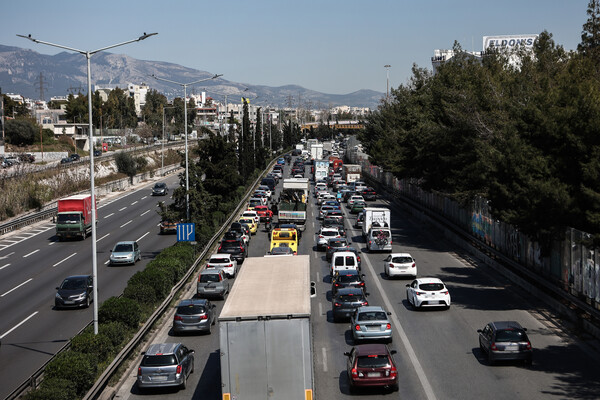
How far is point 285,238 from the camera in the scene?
46500 mm

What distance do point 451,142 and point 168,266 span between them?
28.0 m

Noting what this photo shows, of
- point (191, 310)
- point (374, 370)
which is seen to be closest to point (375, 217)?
point (191, 310)

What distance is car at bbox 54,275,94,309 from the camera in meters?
33.3

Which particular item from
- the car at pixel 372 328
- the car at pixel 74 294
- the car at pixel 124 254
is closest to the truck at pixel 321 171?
the car at pixel 124 254

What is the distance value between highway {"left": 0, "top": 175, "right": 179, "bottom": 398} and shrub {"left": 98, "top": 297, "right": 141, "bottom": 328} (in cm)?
205

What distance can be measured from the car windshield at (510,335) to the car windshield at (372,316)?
4.38m

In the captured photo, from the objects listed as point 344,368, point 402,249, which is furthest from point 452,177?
point 344,368

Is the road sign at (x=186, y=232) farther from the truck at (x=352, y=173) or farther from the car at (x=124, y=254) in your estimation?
the truck at (x=352, y=173)

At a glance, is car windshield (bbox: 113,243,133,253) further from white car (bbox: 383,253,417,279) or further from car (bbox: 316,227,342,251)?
white car (bbox: 383,253,417,279)

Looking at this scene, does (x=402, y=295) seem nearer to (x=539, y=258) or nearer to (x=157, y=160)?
(x=539, y=258)

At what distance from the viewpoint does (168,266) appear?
3478 cm

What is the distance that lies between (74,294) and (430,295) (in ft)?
51.4

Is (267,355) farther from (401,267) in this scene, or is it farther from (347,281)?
(401,267)

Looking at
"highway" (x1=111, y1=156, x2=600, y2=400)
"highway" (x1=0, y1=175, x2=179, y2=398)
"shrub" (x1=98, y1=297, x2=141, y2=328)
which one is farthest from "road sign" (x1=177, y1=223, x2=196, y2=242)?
"shrub" (x1=98, y1=297, x2=141, y2=328)
